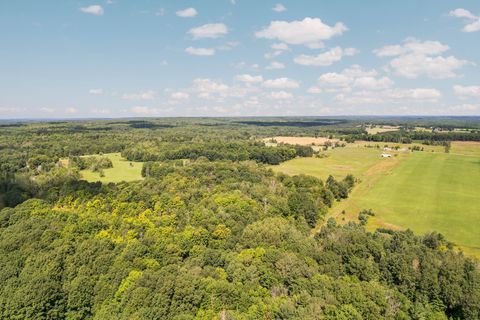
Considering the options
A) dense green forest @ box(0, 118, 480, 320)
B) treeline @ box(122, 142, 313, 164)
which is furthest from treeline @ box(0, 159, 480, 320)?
treeline @ box(122, 142, 313, 164)

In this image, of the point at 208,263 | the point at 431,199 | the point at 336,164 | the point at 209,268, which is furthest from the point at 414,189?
the point at 209,268

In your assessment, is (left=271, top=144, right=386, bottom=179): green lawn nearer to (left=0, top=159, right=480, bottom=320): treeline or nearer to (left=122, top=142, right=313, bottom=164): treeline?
(left=122, top=142, right=313, bottom=164): treeline

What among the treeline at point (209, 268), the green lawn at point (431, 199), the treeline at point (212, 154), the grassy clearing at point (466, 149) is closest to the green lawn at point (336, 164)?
the treeline at point (212, 154)

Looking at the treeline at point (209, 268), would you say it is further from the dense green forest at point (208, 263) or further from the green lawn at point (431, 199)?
the green lawn at point (431, 199)

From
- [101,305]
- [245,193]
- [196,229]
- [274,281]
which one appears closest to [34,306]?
[101,305]

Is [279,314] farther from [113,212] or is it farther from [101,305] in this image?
[113,212]

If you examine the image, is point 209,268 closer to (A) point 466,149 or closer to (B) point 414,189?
(B) point 414,189
